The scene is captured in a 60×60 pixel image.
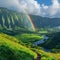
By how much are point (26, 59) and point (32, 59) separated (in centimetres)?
641

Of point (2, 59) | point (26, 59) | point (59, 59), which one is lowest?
point (59, 59)

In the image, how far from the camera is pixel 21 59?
417 feet

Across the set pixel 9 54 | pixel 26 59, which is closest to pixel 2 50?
pixel 9 54

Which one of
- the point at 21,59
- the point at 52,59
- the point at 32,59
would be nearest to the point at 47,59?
the point at 52,59

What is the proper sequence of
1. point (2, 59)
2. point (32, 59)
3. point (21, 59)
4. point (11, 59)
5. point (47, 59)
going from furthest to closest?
point (47, 59) < point (32, 59) < point (21, 59) < point (11, 59) < point (2, 59)

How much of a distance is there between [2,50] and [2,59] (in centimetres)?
1847

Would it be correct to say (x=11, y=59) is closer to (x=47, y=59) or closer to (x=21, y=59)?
(x=21, y=59)

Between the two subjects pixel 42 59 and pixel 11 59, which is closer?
pixel 11 59

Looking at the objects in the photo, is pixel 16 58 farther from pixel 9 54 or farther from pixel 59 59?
pixel 59 59

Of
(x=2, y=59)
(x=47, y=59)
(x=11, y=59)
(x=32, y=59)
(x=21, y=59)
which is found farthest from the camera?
(x=47, y=59)

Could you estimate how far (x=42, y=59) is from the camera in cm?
14650

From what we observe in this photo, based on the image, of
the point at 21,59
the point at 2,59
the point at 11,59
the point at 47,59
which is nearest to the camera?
the point at 2,59

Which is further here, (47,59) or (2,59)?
(47,59)

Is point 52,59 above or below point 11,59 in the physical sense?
below
